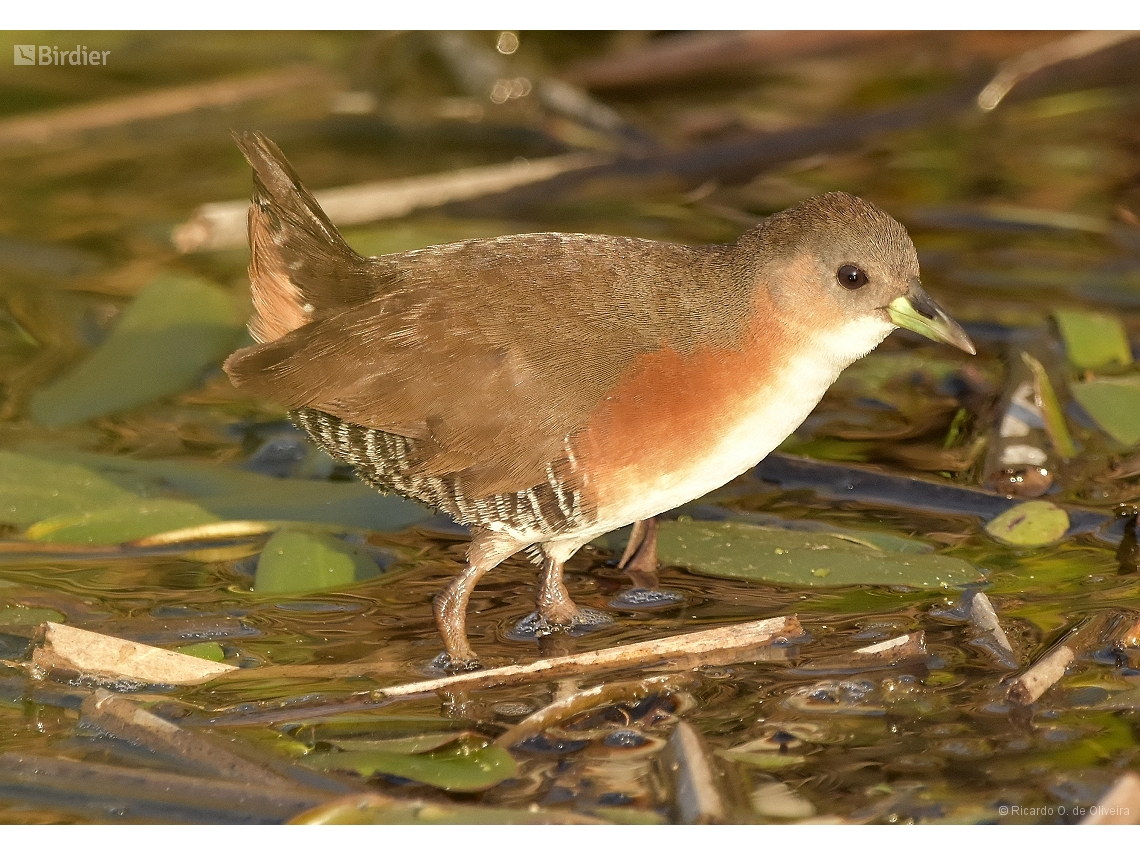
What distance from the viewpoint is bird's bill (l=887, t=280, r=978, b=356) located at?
12.6ft

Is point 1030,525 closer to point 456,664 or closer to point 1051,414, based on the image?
point 1051,414

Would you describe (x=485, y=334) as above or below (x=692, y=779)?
above

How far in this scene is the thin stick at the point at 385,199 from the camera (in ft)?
19.8

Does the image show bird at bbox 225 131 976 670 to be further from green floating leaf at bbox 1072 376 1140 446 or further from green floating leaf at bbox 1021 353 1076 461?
green floating leaf at bbox 1072 376 1140 446

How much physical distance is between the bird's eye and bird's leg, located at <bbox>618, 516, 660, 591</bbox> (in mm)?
972

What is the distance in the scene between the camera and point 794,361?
384cm

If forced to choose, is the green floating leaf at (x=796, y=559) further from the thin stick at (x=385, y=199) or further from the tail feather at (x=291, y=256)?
the thin stick at (x=385, y=199)

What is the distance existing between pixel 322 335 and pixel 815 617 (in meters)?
1.55

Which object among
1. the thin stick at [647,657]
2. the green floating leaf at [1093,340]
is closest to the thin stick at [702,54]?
the green floating leaf at [1093,340]

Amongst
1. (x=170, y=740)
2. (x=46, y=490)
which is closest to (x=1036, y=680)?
(x=170, y=740)

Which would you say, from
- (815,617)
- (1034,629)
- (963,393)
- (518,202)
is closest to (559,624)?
(815,617)

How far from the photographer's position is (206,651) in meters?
3.82

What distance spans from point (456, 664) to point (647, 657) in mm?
503

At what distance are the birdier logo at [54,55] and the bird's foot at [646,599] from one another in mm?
5059
